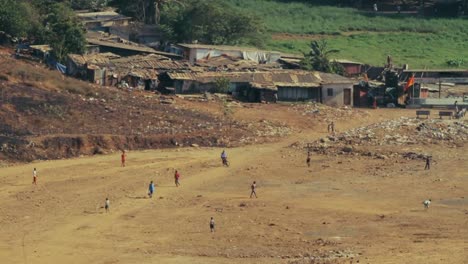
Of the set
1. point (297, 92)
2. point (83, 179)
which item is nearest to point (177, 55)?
point (297, 92)

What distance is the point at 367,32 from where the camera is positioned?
11150 centimetres

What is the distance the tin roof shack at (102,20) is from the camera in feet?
326

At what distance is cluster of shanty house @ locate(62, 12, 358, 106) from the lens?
3127 inches

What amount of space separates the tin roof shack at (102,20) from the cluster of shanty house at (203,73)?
30.2 feet

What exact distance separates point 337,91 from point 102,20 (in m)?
26.3

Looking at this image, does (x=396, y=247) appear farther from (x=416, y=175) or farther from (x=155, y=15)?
(x=155, y=15)

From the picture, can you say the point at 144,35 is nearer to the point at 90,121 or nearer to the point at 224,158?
the point at 90,121

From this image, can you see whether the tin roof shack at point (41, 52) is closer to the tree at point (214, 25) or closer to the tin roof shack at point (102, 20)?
the tree at point (214, 25)

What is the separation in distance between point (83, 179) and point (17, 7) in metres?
29.2

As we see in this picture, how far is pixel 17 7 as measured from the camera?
279 ft

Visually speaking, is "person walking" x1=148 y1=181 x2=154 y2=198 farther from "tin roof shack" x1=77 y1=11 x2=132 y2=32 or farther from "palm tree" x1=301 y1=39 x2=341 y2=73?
"tin roof shack" x1=77 y1=11 x2=132 y2=32

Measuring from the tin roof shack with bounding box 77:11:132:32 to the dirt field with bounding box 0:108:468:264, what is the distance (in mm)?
33606

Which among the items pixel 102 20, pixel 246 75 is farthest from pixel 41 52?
pixel 102 20

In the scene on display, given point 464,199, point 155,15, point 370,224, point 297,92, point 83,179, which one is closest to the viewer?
point 370,224
